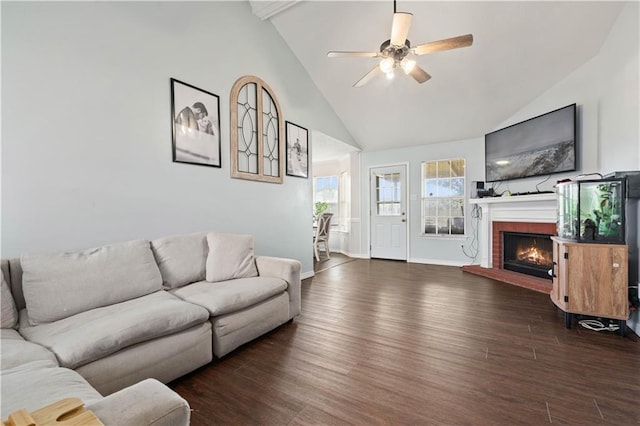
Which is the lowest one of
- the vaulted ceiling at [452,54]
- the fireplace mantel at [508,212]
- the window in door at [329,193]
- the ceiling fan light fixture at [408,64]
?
the fireplace mantel at [508,212]

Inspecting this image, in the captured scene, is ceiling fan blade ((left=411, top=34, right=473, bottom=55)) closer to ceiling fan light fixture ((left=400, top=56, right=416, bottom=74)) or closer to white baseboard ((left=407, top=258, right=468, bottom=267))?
ceiling fan light fixture ((left=400, top=56, right=416, bottom=74))

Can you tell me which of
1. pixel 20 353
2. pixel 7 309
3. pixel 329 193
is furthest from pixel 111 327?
pixel 329 193

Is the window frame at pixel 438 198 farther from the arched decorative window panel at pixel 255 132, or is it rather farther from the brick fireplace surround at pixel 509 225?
the arched decorative window panel at pixel 255 132

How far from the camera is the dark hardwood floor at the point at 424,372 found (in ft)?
4.69

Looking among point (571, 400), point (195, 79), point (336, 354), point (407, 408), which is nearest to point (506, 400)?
point (571, 400)

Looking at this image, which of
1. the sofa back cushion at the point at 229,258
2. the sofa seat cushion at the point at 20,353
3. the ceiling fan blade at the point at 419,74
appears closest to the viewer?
the sofa seat cushion at the point at 20,353

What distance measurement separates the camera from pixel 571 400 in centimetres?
151

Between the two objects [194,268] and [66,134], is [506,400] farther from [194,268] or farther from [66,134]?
[66,134]

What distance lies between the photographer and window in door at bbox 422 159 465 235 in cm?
513

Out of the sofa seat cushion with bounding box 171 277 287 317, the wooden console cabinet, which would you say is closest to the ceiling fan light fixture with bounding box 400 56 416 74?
the wooden console cabinet

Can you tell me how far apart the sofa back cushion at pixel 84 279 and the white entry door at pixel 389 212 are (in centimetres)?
461

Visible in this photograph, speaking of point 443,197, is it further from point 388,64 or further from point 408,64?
point 388,64

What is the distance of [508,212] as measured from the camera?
4273 mm

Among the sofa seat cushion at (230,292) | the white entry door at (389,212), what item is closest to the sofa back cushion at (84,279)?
the sofa seat cushion at (230,292)
